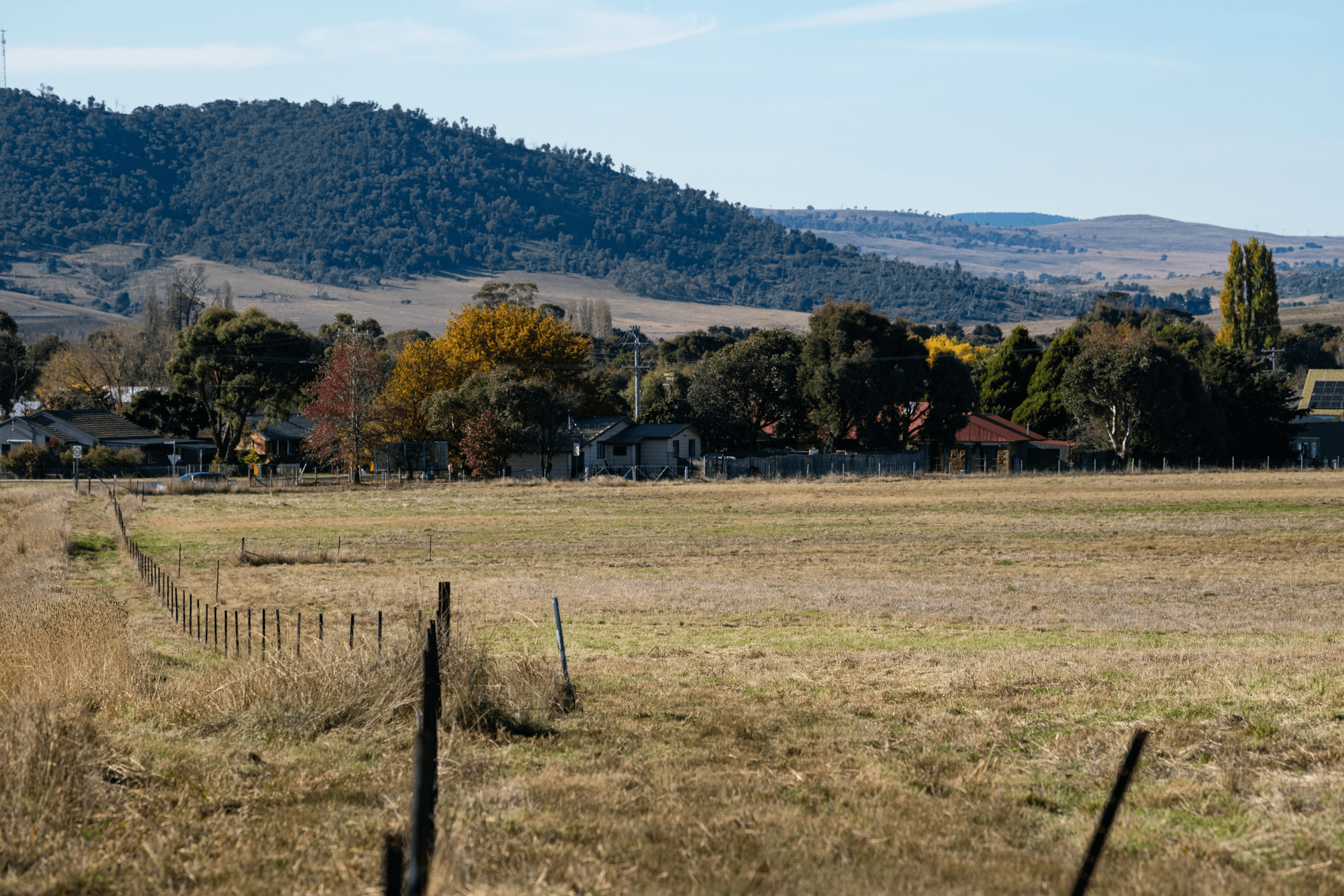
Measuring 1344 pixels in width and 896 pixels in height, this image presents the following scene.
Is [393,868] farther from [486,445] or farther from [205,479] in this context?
[205,479]

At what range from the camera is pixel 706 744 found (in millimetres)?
9117

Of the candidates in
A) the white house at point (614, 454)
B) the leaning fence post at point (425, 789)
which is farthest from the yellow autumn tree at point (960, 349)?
the leaning fence post at point (425, 789)

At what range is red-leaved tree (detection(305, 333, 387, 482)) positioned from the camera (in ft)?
254

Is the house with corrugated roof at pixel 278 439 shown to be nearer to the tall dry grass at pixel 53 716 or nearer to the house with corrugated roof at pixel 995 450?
the house with corrugated roof at pixel 995 450

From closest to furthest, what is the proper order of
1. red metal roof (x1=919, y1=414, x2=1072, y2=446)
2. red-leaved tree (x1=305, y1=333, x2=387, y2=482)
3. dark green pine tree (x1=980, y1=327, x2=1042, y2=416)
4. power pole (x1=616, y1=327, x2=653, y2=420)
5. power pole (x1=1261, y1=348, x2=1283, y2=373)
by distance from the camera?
red-leaved tree (x1=305, y1=333, x2=387, y2=482), red metal roof (x1=919, y1=414, x2=1072, y2=446), power pole (x1=616, y1=327, x2=653, y2=420), dark green pine tree (x1=980, y1=327, x2=1042, y2=416), power pole (x1=1261, y1=348, x2=1283, y2=373)

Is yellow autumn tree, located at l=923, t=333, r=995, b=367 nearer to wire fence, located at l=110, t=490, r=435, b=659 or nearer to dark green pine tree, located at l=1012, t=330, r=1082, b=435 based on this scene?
dark green pine tree, located at l=1012, t=330, r=1082, b=435

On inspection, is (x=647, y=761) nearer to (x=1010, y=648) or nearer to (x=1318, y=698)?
(x=1318, y=698)

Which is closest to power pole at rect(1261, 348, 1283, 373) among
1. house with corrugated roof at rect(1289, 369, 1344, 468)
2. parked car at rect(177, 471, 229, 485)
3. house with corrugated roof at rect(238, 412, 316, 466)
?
house with corrugated roof at rect(1289, 369, 1344, 468)

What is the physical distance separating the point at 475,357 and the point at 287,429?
3117cm

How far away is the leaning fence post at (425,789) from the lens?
478cm

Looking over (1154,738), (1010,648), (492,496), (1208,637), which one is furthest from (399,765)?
(492,496)

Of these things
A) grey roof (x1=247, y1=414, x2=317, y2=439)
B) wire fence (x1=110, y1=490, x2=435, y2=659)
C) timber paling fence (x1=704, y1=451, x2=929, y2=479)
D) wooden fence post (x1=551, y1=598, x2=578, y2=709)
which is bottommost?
grey roof (x1=247, y1=414, x2=317, y2=439)

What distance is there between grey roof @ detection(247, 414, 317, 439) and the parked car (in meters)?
20.3

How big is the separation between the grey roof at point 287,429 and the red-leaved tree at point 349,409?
25.2m
